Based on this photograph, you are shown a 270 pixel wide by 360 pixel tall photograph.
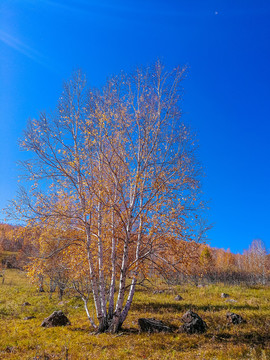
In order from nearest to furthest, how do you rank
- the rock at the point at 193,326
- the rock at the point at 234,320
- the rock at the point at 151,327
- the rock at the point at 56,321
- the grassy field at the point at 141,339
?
the grassy field at the point at 141,339
the rock at the point at 193,326
the rock at the point at 151,327
the rock at the point at 234,320
the rock at the point at 56,321

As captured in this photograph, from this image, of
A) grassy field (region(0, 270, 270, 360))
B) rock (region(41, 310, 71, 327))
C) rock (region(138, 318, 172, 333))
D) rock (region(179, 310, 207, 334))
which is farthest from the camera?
rock (region(41, 310, 71, 327))

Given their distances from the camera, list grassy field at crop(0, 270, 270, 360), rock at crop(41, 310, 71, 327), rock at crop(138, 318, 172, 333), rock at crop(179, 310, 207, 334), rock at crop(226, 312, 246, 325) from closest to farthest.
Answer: grassy field at crop(0, 270, 270, 360), rock at crop(179, 310, 207, 334), rock at crop(138, 318, 172, 333), rock at crop(226, 312, 246, 325), rock at crop(41, 310, 71, 327)

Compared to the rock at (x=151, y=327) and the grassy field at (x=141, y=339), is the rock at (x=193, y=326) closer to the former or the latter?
the grassy field at (x=141, y=339)

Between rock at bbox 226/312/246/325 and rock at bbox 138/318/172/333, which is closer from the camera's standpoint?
rock at bbox 138/318/172/333

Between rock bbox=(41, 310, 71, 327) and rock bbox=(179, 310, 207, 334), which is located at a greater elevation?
rock bbox=(179, 310, 207, 334)

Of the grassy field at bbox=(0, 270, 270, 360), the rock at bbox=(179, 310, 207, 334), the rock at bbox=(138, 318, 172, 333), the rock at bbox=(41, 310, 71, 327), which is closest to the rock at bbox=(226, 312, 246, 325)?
the grassy field at bbox=(0, 270, 270, 360)

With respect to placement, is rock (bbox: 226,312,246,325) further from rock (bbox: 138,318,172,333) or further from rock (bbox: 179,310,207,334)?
rock (bbox: 138,318,172,333)

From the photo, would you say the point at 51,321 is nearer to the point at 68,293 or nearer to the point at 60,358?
the point at 60,358

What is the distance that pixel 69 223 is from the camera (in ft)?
41.5

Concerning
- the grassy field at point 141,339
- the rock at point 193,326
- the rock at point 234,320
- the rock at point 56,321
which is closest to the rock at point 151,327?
the grassy field at point 141,339

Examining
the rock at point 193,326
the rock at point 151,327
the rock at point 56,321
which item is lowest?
the rock at point 56,321

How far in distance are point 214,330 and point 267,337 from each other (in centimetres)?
220

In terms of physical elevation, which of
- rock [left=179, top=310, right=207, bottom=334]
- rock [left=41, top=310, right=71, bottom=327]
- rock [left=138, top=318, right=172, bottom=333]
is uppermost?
rock [left=179, top=310, right=207, bottom=334]

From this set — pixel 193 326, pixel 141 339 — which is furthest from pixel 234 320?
pixel 141 339
